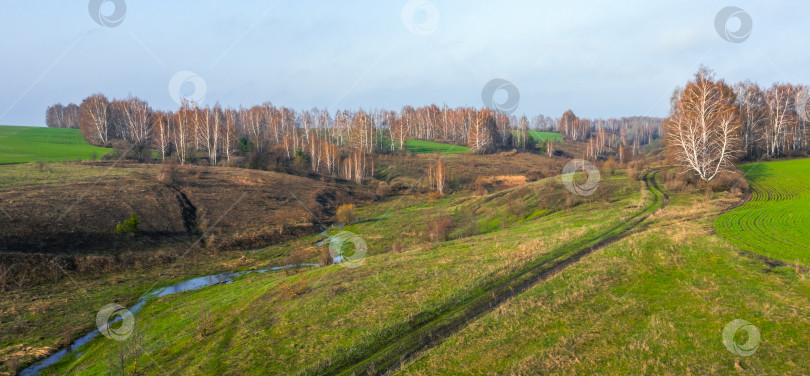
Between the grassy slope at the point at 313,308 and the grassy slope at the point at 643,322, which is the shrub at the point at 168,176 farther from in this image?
the grassy slope at the point at 643,322

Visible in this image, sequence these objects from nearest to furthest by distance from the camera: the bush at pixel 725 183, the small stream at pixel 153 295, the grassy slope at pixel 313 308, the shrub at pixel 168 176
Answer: the grassy slope at pixel 313 308 → the small stream at pixel 153 295 → the bush at pixel 725 183 → the shrub at pixel 168 176

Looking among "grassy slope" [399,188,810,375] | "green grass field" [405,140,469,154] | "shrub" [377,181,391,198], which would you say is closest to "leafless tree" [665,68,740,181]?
"grassy slope" [399,188,810,375]

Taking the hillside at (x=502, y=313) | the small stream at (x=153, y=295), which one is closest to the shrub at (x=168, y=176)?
the small stream at (x=153, y=295)

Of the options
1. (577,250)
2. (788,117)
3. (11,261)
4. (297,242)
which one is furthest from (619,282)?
(788,117)

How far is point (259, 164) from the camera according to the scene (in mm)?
86188

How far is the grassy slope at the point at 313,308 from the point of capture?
15281mm

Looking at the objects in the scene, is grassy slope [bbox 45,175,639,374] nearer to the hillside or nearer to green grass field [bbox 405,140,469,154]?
the hillside

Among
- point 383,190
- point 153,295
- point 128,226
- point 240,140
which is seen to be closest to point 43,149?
point 240,140

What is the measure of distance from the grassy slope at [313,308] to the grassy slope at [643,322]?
387 centimetres

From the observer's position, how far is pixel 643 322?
592 inches

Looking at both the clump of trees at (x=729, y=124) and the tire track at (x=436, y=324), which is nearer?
the tire track at (x=436, y=324)

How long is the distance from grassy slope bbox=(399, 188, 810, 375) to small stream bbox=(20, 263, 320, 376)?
16.5 meters

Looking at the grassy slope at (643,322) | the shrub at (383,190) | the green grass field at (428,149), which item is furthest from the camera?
the green grass field at (428,149)

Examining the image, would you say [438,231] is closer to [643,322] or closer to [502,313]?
[502,313]
